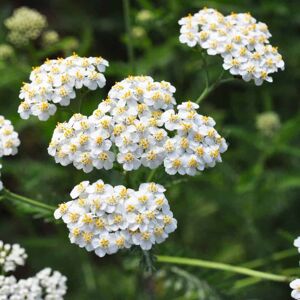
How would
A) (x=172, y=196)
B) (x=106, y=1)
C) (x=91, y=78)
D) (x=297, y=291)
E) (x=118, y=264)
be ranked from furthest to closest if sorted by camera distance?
1. (x=106, y=1)
2. (x=118, y=264)
3. (x=172, y=196)
4. (x=91, y=78)
5. (x=297, y=291)

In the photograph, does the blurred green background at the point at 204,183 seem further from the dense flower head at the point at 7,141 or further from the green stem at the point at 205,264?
the dense flower head at the point at 7,141

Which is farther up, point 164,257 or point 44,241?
point 44,241

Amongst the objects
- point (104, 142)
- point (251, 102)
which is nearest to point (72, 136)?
point (104, 142)

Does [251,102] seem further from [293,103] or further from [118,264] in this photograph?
[118,264]

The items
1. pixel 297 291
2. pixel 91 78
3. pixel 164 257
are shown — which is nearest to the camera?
pixel 297 291

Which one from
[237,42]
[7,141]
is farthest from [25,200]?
[237,42]

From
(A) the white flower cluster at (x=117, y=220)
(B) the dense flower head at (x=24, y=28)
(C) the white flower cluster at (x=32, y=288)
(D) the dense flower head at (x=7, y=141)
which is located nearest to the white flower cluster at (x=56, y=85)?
(D) the dense flower head at (x=7, y=141)
